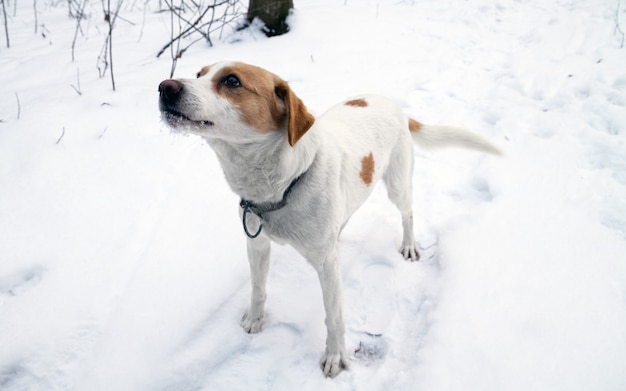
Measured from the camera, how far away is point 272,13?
223 inches

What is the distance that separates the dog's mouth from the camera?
61.9 inches

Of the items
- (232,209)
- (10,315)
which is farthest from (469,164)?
(10,315)

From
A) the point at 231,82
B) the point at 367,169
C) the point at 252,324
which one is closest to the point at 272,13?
the point at 367,169

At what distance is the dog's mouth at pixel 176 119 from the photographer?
5.16 feet

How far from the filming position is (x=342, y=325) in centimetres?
204

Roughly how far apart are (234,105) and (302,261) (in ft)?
4.65

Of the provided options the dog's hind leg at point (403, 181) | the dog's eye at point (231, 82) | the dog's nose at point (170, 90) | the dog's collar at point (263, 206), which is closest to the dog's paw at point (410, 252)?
the dog's hind leg at point (403, 181)

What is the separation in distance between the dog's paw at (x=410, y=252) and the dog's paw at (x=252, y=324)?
1169mm

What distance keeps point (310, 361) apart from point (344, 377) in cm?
21

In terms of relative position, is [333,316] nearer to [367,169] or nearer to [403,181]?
[367,169]

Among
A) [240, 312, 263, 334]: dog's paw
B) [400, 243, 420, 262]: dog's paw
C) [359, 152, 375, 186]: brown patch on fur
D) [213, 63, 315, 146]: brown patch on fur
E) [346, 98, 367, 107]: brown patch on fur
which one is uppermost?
[213, 63, 315, 146]: brown patch on fur

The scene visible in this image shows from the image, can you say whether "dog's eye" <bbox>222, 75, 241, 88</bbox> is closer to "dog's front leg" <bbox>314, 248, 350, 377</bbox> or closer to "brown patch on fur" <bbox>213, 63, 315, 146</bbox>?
"brown patch on fur" <bbox>213, 63, 315, 146</bbox>

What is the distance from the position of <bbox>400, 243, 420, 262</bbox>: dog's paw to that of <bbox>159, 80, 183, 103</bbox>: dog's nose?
195 centimetres

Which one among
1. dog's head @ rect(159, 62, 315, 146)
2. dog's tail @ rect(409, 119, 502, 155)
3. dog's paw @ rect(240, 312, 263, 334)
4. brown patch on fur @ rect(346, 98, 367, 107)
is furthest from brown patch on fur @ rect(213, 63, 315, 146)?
dog's tail @ rect(409, 119, 502, 155)
